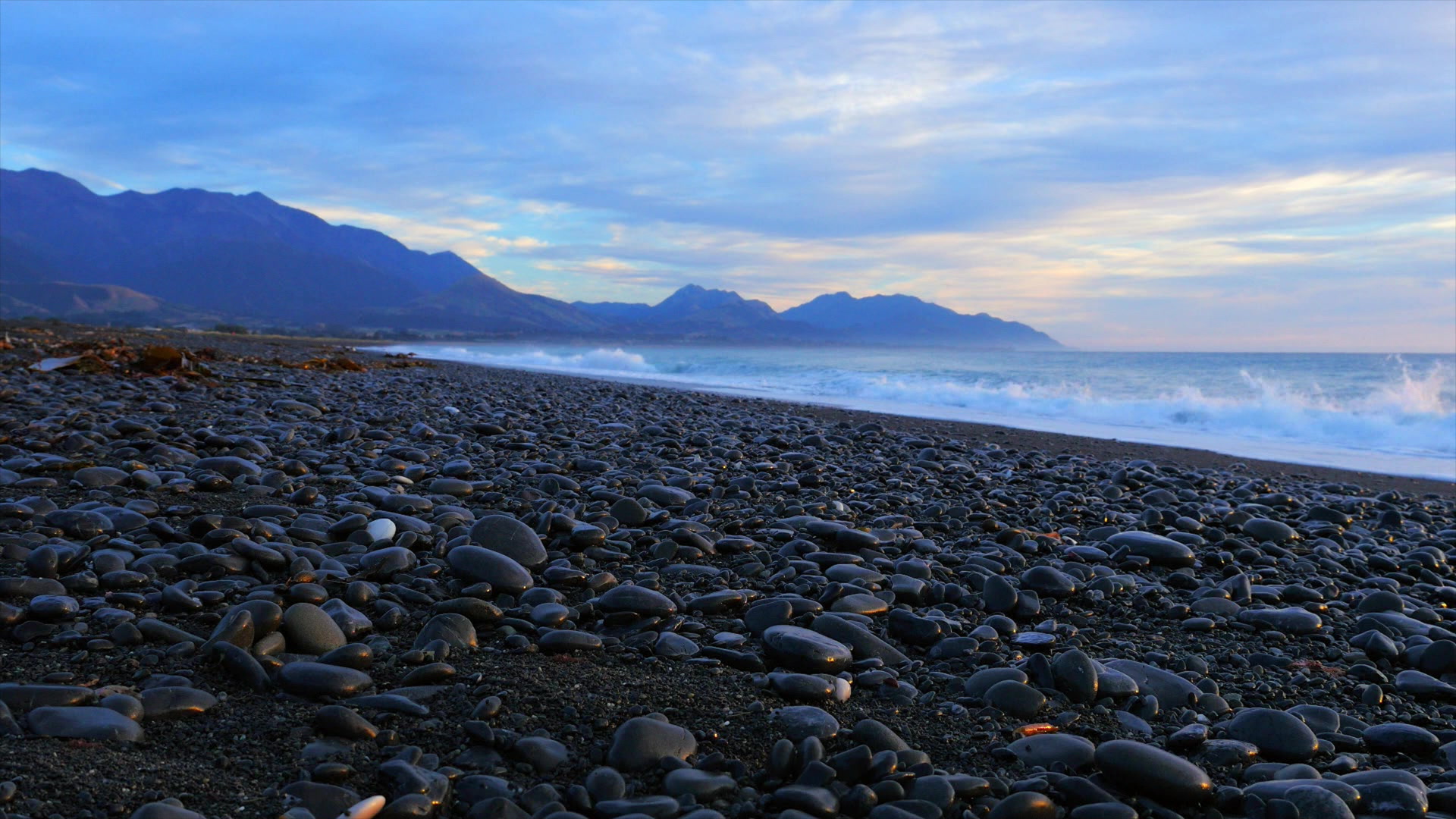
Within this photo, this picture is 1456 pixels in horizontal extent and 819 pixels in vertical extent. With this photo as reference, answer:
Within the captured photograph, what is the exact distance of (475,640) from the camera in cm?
272

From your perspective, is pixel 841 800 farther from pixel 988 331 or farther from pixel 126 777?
pixel 988 331

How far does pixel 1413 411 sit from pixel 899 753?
53.7ft

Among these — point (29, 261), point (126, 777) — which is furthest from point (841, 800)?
point (29, 261)

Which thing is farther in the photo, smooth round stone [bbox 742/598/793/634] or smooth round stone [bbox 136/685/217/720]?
smooth round stone [bbox 742/598/793/634]

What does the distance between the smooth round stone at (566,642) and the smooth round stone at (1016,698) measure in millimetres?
1244

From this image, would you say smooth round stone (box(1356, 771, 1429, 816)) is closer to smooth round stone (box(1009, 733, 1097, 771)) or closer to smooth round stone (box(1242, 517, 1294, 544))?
smooth round stone (box(1009, 733, 1097, 771))

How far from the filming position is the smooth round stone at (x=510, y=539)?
3486mm

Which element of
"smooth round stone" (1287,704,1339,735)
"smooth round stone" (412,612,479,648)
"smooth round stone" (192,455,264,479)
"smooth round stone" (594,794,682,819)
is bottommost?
"smooth round stone" (594,794,682,819)

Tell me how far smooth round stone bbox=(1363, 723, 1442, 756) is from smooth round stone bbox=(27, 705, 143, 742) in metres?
3.28

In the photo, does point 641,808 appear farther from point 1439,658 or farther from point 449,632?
point 1439,658

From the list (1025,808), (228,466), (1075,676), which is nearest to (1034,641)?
(1075,676)

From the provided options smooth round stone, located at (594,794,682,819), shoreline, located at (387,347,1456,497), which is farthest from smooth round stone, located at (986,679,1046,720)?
shoreline, located at (387,347,1456,497)

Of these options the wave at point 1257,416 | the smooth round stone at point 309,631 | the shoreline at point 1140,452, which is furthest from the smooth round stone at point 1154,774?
the wave at point 1257,416

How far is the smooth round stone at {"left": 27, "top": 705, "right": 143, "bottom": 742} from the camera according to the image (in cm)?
192
